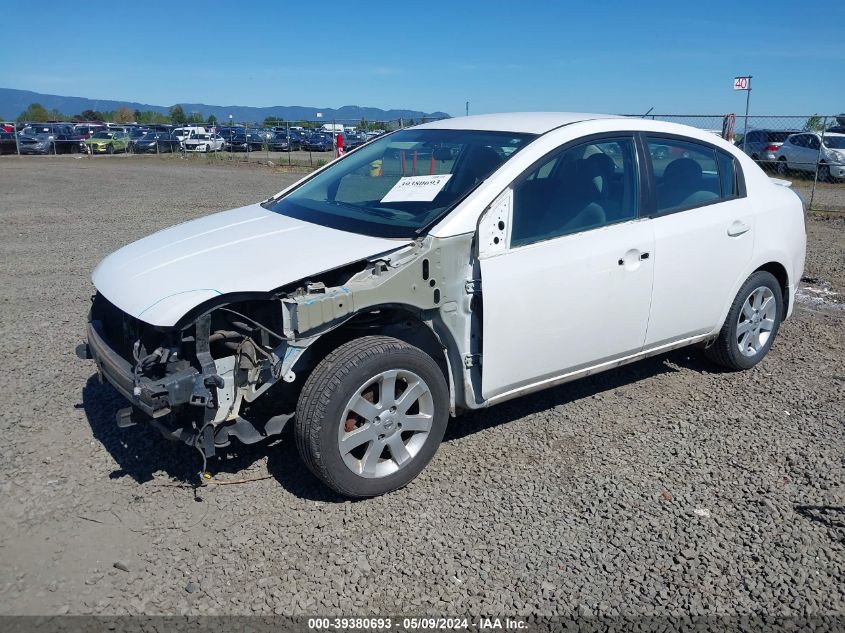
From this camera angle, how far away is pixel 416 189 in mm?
4184

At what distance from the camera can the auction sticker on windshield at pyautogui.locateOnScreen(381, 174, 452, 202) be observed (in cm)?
409

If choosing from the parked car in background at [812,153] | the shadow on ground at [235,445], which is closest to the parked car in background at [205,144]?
the parked car in background at [812,153]

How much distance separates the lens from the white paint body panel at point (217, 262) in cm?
341

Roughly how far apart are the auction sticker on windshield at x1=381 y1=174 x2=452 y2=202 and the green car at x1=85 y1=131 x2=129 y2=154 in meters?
36.4

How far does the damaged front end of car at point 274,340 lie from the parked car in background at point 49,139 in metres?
35.2

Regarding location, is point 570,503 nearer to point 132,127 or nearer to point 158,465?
point 158,465

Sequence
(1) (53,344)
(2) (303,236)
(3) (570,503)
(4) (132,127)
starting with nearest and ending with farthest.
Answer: (3) (570,503) → (2) (303,236) → (1) (53,344) → (4) (132,127)

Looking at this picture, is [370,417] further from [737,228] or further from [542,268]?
[737,228]

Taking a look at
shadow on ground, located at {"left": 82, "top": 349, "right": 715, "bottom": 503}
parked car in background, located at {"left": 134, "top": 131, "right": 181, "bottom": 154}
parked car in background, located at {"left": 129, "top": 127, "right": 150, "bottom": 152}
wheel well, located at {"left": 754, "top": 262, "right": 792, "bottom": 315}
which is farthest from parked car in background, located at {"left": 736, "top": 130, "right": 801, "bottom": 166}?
parked car in background, located at {"left": 129, "top": 127, "right": 150, "bottom": 152}

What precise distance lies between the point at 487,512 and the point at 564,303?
48.2 inches

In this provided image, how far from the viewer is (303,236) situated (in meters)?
3.99

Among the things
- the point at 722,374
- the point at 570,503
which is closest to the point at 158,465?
the point at 570,503

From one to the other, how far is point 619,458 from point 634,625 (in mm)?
1384

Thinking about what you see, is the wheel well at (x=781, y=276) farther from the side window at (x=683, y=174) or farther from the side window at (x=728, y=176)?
the side window at (x=683, y=174)
